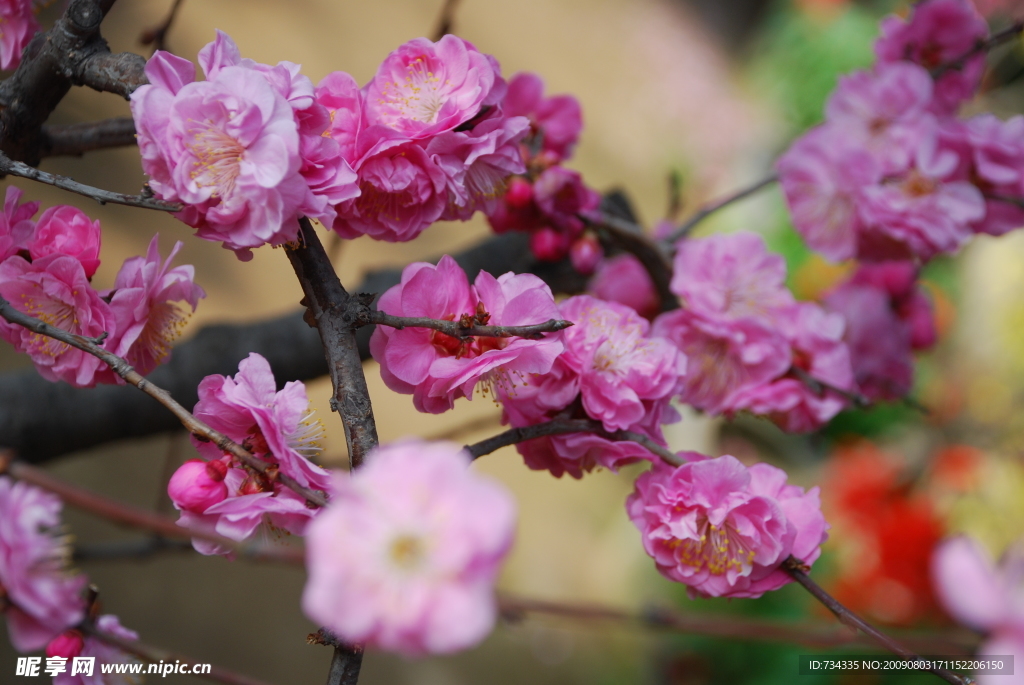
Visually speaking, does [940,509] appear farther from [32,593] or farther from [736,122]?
[32,593]

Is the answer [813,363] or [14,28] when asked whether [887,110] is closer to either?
[813,363]

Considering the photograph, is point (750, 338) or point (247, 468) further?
point (750, 338)

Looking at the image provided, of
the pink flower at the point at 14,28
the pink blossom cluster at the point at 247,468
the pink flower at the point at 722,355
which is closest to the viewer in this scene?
the pink blossom cluster at the point at 247,468

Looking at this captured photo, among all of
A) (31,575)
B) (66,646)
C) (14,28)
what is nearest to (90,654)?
(66,646)

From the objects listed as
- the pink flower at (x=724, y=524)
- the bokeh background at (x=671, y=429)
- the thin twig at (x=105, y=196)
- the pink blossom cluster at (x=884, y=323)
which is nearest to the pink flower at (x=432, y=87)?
the thin twig at (x=105, y=196)

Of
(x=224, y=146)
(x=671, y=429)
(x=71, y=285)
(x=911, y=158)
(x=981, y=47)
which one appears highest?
(x=981, y=47)

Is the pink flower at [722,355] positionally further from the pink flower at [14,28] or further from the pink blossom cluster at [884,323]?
the pink flower at [14,28]
